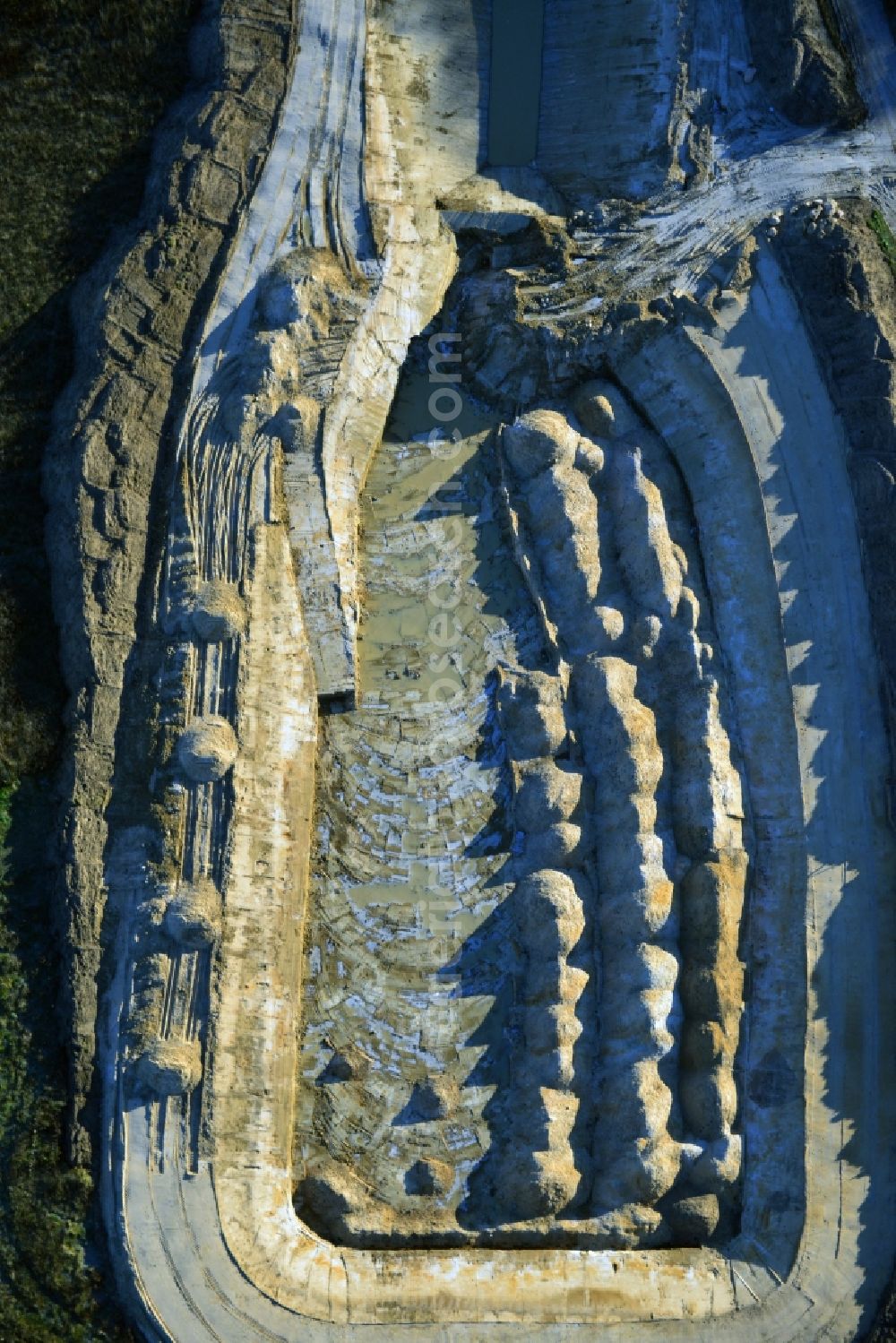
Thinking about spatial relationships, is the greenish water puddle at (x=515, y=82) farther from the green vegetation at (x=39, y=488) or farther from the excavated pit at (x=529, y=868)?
the green vegetation at (x=39, y=488)

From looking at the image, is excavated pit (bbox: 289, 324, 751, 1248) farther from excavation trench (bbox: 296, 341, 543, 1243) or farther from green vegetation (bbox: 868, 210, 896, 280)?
green vegetation (bbox: 868, 210, 896, 280)

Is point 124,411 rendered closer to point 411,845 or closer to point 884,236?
point 411,845

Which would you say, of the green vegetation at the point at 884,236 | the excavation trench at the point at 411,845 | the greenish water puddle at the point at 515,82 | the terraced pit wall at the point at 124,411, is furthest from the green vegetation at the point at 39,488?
the green vegetation at the point at 884,236

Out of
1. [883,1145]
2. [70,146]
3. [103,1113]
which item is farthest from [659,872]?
[70,146]

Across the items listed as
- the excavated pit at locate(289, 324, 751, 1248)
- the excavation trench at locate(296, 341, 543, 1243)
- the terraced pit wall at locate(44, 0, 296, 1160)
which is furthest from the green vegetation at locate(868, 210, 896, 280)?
the terraced pit wall at locate(44, 0, 296, 1160)

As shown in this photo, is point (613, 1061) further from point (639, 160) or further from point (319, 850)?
point (639, 160)
